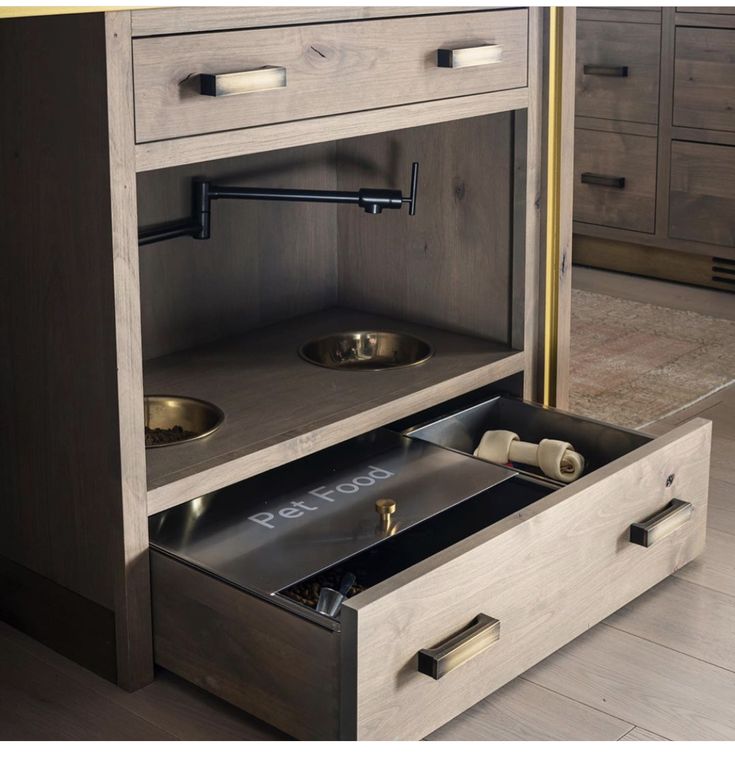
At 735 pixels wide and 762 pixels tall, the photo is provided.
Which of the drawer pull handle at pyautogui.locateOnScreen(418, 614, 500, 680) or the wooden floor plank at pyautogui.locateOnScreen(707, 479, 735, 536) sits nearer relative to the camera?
the drawer pull handle at pyautogui.locateOnScreen(418, 614, 500, 680)

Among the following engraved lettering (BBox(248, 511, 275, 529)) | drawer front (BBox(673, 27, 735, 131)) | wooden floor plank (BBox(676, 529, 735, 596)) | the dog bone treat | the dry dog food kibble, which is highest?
drawer front (BBox(673, 27, 735, 131))

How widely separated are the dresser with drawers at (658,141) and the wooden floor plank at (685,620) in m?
1.57

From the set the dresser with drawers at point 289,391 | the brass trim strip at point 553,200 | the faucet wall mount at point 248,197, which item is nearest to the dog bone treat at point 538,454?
the dresser with drawers at point 289,391

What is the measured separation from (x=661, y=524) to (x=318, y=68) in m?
0.67

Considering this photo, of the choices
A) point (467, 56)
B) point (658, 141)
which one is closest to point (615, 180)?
point (658, 141)

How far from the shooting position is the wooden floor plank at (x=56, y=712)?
1.22 meters

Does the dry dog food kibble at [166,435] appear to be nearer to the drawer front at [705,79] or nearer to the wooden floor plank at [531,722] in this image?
the wooden floor plank at [531,722]

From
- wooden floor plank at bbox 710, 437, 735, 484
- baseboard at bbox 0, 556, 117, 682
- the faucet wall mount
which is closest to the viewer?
baseboard at bbox 0, 556, 117, 682

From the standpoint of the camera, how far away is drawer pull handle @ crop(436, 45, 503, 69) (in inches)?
57.8

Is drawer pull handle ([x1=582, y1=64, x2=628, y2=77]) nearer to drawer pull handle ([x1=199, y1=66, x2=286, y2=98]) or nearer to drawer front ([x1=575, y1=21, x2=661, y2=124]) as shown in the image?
drawer front ([x1=575, y1=21, x2=661, y2=124])

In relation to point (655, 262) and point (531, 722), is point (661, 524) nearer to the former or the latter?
point (531, 722)

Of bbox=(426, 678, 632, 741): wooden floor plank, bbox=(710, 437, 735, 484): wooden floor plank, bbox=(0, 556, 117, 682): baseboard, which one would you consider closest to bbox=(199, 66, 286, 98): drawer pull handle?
bbox=(0, 556, 117, 682): baseboard

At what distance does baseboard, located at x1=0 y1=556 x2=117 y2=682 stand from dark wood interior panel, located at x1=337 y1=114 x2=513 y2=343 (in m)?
0.77

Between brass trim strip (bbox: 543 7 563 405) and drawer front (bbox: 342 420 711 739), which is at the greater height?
brass trim strip (bbox: 543 7 563 405)
